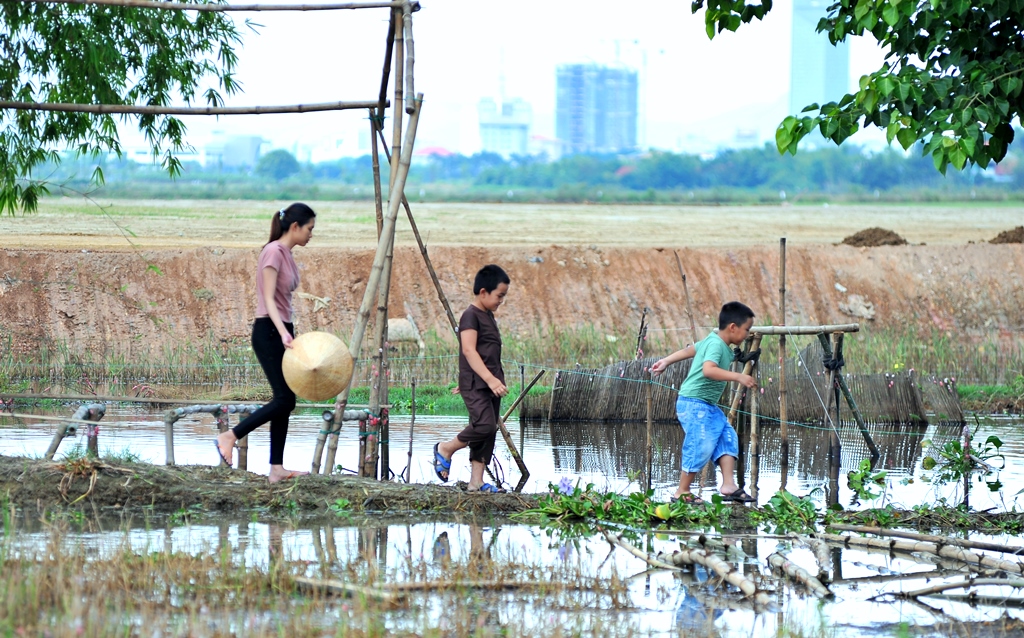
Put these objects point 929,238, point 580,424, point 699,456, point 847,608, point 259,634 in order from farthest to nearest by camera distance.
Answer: point 929,238 < point 580,424 < point 699,456 < point 847,608 < point 259,634

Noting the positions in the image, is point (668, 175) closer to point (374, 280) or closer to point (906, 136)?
point (374, 280)

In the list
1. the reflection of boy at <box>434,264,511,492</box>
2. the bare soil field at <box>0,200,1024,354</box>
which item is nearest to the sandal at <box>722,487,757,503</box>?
the reflection of boy at <box>434,264,511,492</box>

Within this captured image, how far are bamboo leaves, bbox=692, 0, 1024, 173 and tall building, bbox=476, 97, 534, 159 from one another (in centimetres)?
11801

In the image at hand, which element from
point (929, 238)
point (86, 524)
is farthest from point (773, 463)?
point (929, 238)

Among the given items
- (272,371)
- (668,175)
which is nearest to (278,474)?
(272,371)

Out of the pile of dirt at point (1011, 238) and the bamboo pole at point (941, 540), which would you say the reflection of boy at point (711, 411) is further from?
the pile of dirt at point (1011, 238)

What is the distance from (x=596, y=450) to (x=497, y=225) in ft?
82.6

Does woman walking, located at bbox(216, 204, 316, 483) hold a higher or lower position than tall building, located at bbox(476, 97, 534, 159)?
lower

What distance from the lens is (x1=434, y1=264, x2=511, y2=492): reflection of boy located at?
7367 millimetres

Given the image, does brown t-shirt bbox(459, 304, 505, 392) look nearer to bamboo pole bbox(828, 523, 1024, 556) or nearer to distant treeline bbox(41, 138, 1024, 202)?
bamboo pole bbox(828, 523, 1024, 556)

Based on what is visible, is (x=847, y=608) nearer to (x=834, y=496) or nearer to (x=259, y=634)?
(x=259, y=634)

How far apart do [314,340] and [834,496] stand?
3821 mm

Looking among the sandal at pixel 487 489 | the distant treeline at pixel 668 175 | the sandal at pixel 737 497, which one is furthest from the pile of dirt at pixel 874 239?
the distant treeline at pixel 668 175

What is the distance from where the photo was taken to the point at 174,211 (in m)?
36.3
